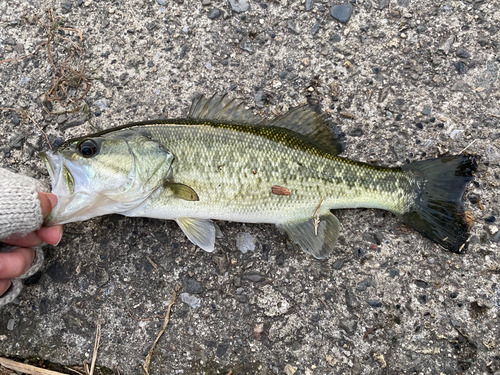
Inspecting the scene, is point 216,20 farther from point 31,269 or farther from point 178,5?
point 31,269

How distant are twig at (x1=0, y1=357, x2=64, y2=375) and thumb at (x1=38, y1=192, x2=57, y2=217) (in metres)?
1.28

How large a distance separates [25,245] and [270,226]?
190cm

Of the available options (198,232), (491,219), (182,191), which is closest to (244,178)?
(182,191)

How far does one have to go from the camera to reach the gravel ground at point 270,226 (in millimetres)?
2658

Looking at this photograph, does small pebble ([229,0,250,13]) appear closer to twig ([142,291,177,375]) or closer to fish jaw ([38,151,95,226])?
fish jaw ([38,151,95,226])

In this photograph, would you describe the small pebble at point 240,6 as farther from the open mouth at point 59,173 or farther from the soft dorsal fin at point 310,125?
the open mouth at point 59,173

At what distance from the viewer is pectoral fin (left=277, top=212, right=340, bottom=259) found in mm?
2672

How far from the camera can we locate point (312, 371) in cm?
262

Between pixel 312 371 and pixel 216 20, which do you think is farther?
pixel 216 20

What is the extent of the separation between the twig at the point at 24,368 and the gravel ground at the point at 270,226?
0.06 metres

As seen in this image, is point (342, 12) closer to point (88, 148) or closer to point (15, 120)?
point (88, 148)

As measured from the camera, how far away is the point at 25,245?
8.55 feet

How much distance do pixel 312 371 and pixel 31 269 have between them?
90.7 inches

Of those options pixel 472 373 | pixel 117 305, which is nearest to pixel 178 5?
pixel 117 305
